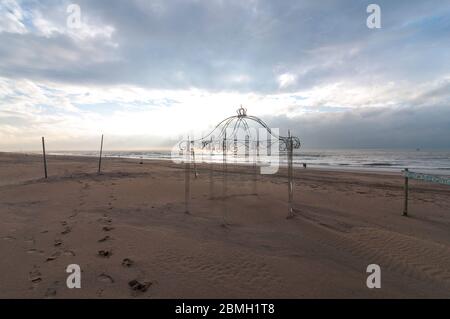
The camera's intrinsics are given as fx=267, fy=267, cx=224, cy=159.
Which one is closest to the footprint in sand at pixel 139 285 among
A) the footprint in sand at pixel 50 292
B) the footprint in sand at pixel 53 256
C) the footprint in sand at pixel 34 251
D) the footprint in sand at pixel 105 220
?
the footprint in sand at pixel 50 292

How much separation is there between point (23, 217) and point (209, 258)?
6.66 m

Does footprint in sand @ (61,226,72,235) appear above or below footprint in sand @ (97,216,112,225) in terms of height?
below

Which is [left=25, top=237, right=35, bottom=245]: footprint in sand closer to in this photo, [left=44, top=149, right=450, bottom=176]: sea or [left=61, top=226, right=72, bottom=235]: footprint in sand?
[left=61, top=226, right=72, bottom=235]: footprint in sand

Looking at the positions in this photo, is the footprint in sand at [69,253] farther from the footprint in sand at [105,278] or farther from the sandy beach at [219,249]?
the footprint in sand at [105,278]

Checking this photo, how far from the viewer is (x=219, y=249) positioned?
615cm

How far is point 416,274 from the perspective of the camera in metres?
5.36

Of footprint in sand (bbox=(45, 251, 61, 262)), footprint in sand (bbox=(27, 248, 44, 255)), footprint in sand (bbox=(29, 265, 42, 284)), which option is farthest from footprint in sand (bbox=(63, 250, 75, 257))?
footprint in sand (bbox=(29, 265, 42, 284))

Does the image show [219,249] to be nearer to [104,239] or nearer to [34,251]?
[104,239]

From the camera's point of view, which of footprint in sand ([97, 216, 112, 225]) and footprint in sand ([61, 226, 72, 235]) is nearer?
footprint in sand ([61, 226, 72, 235])

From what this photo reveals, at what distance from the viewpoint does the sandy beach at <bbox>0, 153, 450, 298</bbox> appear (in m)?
4.59

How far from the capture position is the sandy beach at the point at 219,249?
459 cm
